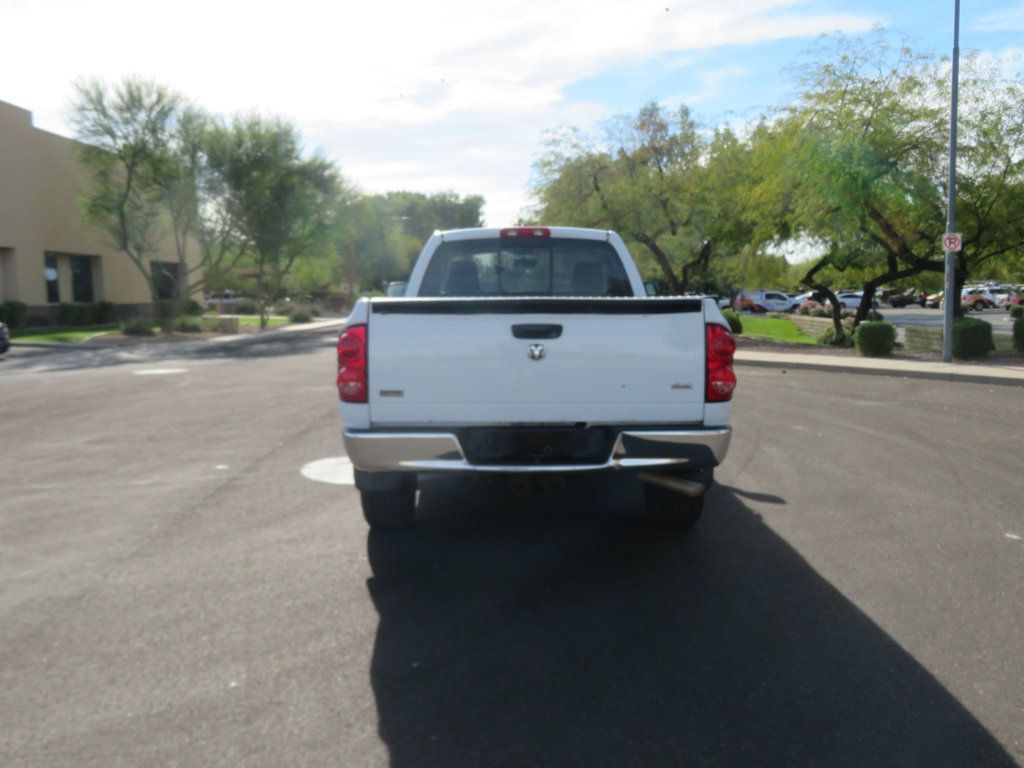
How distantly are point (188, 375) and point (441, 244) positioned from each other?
1271cm

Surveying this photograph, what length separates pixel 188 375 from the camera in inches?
747

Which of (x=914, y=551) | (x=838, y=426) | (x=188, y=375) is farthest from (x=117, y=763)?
(x=188, y=375)

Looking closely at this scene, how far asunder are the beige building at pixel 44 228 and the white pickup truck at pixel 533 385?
111 ft

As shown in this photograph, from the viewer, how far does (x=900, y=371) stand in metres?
18.5

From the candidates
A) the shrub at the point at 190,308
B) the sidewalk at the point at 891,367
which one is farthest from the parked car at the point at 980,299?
the shrub at the point at 190,308

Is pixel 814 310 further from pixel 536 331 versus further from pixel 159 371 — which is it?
pixel 536 331

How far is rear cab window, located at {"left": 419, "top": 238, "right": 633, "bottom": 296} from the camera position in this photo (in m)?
7.66

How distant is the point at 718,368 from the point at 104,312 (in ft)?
129

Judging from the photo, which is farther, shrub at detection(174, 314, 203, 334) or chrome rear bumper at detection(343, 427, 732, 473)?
shrub at detection(174, 314, 203, 334)

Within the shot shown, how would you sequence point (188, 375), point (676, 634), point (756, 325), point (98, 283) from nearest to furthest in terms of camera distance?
point (676, 634) → point (188, 375) → point (98, 283) → point (756, 325)

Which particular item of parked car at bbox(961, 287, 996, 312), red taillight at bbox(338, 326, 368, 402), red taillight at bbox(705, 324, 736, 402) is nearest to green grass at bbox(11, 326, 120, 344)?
red taillight at bbox(338, 326, 368, 402)

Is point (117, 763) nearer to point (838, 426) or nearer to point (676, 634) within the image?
point (676, 634)

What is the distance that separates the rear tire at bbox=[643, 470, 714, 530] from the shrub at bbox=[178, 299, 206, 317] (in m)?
39.2

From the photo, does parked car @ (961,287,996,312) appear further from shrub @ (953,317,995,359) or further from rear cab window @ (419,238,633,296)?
rear cab window @ (419,238,633,296)
